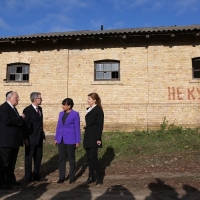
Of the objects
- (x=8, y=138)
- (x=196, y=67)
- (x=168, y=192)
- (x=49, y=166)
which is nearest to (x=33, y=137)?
(x=8, y=138)

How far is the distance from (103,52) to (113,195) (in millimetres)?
8143

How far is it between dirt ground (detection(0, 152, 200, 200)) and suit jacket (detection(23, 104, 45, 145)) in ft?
3.19

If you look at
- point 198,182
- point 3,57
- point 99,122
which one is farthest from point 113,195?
point 3,57

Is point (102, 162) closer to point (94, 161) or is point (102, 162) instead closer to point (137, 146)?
point (137, 146)

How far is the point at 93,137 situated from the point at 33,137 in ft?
4.61

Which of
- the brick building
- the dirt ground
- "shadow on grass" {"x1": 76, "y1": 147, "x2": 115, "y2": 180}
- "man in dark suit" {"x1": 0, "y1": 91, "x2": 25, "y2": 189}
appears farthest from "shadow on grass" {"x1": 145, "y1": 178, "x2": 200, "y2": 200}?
the brick building

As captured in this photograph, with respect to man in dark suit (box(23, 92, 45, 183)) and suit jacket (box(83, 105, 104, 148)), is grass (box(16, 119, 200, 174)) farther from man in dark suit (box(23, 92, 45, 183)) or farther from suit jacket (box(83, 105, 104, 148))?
suit jacket (box(83, 105, 104, 148))

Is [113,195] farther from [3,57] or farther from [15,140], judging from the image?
[3,57]

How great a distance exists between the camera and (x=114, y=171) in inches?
266

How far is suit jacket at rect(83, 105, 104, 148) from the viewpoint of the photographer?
5.49 metres

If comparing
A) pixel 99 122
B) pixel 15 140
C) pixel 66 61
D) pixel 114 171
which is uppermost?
pixel 66 61

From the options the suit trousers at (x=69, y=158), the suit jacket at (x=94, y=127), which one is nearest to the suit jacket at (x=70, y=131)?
the suit trousers at (x=69, y=158)

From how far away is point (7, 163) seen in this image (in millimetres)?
5152

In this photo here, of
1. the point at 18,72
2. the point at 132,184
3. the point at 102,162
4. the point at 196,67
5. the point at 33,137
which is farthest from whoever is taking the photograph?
the point at 18,72
